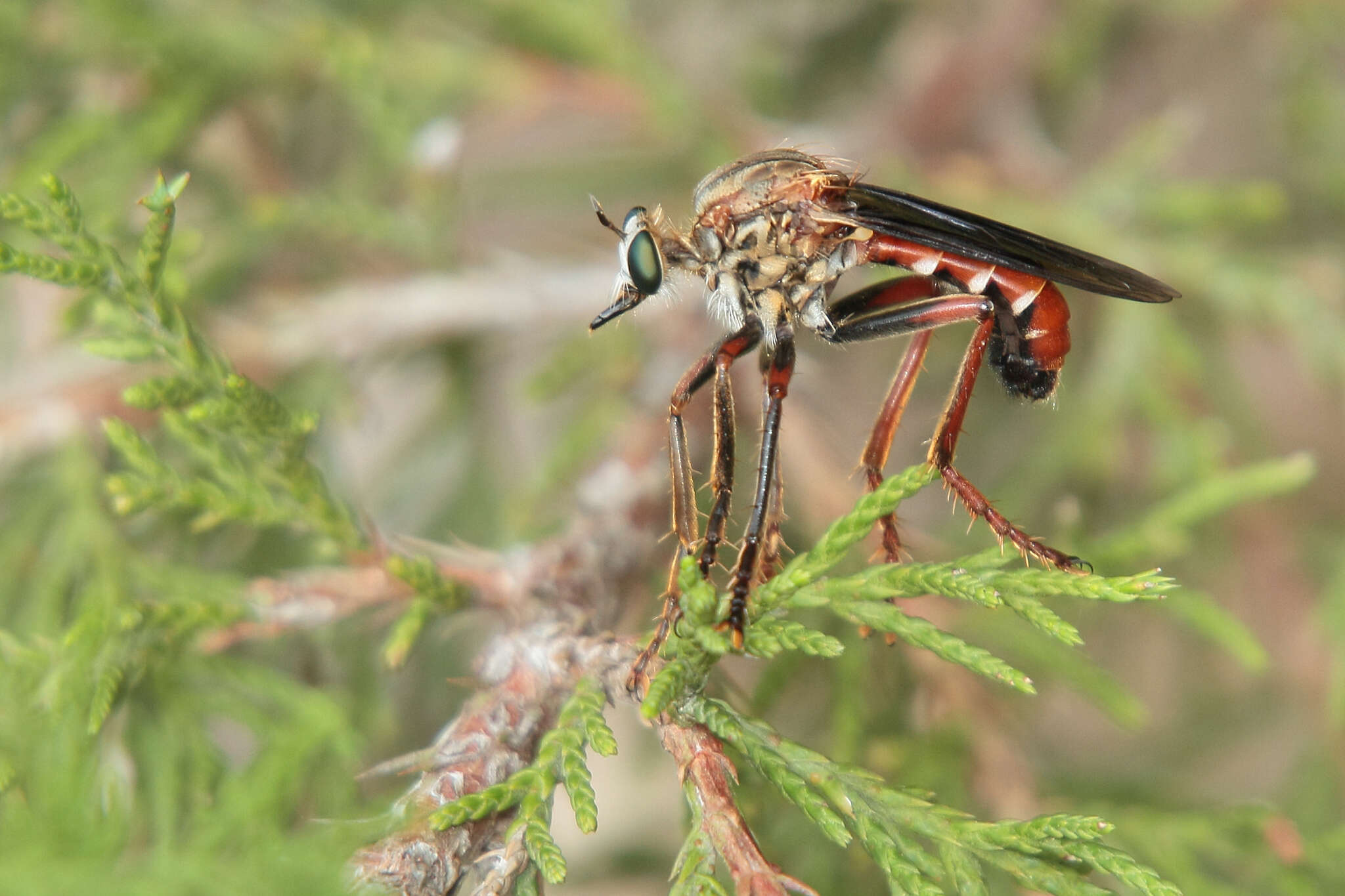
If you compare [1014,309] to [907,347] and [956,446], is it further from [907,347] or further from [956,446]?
[956,446]

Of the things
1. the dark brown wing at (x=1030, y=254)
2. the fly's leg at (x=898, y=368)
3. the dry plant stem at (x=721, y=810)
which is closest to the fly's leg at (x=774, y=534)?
the fly's leg at (x=898, y=368)

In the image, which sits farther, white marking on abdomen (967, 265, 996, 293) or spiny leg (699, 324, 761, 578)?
white marking on abdomen (967, 265, 996, 293)

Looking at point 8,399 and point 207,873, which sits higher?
point 8,399

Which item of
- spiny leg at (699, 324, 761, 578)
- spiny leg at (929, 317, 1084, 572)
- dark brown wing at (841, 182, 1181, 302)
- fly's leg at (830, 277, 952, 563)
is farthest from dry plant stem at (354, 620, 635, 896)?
dark brown wing at (841, 182, 1181, 302)

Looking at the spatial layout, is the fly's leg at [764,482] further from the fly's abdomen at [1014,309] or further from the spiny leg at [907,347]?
the fly's abdomen at [1014,309]

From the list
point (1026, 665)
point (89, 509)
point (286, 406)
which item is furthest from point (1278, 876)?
point (89, 509)

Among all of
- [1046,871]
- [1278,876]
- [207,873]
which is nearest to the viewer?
[207,873]

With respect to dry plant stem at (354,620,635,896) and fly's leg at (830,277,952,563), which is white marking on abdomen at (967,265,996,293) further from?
dry plant stem at (354,620,635,896)

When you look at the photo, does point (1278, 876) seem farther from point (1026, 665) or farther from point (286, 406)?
point (286, 406)
